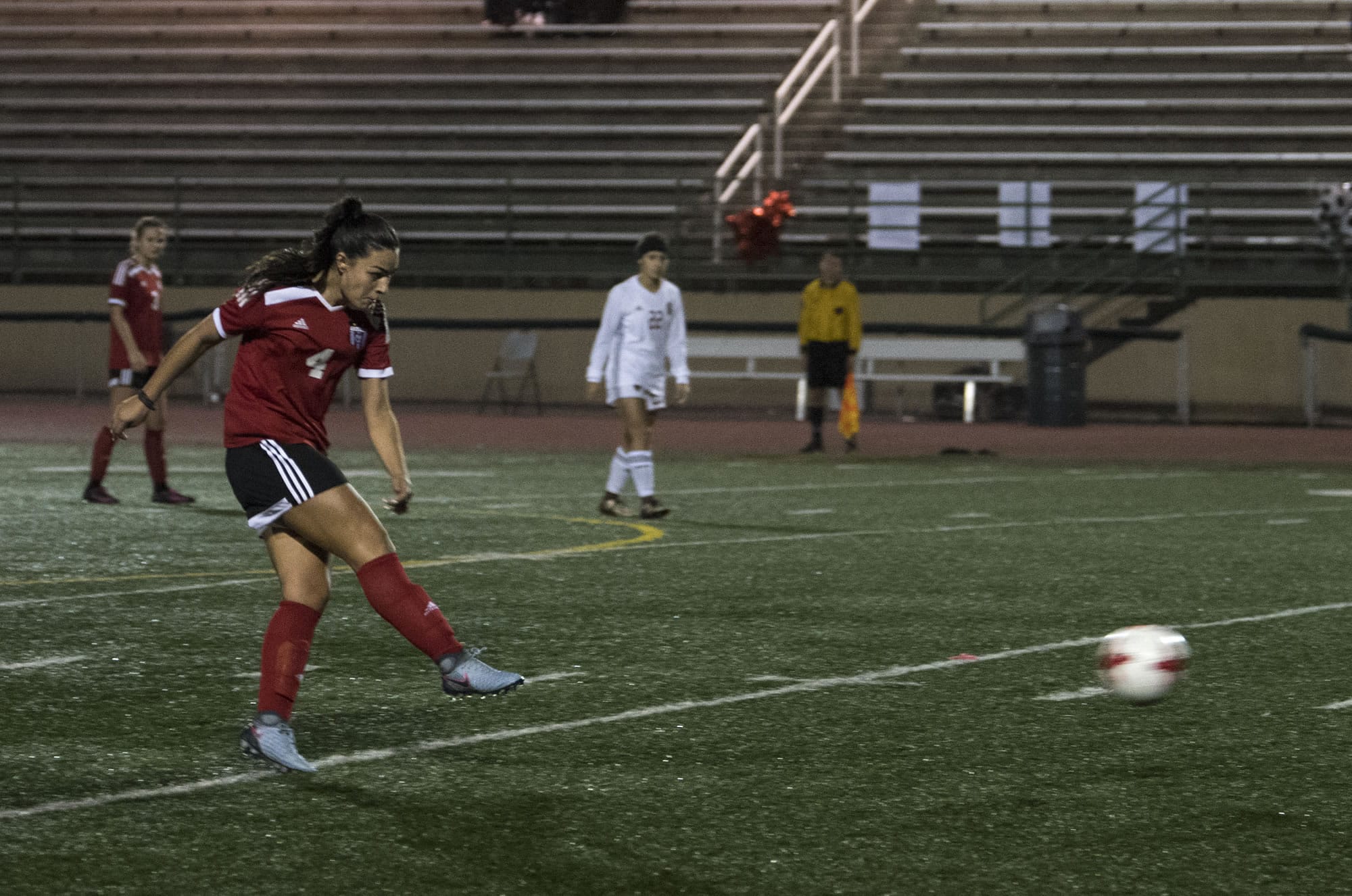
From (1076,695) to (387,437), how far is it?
98.5 inches

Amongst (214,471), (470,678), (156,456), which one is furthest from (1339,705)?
(214,471)

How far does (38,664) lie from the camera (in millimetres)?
7180

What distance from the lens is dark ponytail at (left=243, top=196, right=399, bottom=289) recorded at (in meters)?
5.66

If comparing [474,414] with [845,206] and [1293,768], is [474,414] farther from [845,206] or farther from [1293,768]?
[1293,768]

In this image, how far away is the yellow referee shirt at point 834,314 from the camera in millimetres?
19891

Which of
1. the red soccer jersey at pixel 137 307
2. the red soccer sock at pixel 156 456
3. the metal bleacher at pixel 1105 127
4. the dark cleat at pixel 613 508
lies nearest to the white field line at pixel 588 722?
the dark cleat at pixel 613 508

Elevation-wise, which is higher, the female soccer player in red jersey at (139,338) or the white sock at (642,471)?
the female soccer player in red jersey at (139,338)

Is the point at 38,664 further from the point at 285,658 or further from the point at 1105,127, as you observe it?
the point at 1105,127

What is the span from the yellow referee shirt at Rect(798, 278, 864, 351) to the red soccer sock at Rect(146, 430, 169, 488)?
26.8ft

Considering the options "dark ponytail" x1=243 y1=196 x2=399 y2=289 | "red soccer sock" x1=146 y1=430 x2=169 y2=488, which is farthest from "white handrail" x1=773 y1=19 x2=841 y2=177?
"dark ponytail" x1=243 y1=196 x2=399 y2=289

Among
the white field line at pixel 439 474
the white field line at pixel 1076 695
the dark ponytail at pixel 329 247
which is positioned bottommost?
the white field line at pixel 1076 695

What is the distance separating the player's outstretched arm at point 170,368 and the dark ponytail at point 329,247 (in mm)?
187

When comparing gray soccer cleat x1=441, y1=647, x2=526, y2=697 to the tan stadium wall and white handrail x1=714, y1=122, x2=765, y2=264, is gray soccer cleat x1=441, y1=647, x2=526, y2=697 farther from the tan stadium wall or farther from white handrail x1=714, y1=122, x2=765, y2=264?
white handrail x1=714, y1=122, x2=765, y2=264

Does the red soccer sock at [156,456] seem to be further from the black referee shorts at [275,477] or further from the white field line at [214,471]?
the black referee shorts at [275,477]
